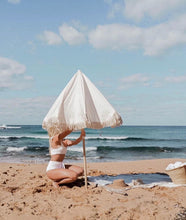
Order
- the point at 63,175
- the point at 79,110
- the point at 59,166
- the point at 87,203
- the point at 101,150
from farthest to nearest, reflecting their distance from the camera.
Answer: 1. the point at 101,150
2. the point at 59,166
3. the point at 63,175
4. the point at 79,110
5. the point at 87,203

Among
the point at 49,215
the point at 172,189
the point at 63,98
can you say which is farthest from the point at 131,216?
the point at 63,98

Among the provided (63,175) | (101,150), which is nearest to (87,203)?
(63,175)

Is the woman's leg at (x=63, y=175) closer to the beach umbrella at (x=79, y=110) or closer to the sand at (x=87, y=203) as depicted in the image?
the sand at (x=87, y=203)

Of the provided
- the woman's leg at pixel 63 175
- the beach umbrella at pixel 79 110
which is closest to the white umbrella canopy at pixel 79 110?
the beach umbrella at pixel 79 110

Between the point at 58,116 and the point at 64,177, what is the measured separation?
1.47m

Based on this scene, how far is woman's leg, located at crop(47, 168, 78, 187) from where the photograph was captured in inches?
206

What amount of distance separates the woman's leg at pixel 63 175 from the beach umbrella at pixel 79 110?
363mm

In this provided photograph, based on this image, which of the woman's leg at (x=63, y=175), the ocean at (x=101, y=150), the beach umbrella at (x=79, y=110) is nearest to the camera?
the beach umbrella at (x=79, y=110)

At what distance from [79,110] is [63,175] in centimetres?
156

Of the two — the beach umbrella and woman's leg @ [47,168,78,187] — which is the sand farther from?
the beach umbrella

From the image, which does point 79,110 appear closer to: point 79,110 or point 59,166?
point 79,110

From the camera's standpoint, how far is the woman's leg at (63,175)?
17.2 ft

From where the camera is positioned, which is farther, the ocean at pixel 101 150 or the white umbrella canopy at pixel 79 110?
the ocean at pixel 101 150

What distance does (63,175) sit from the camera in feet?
17.3
